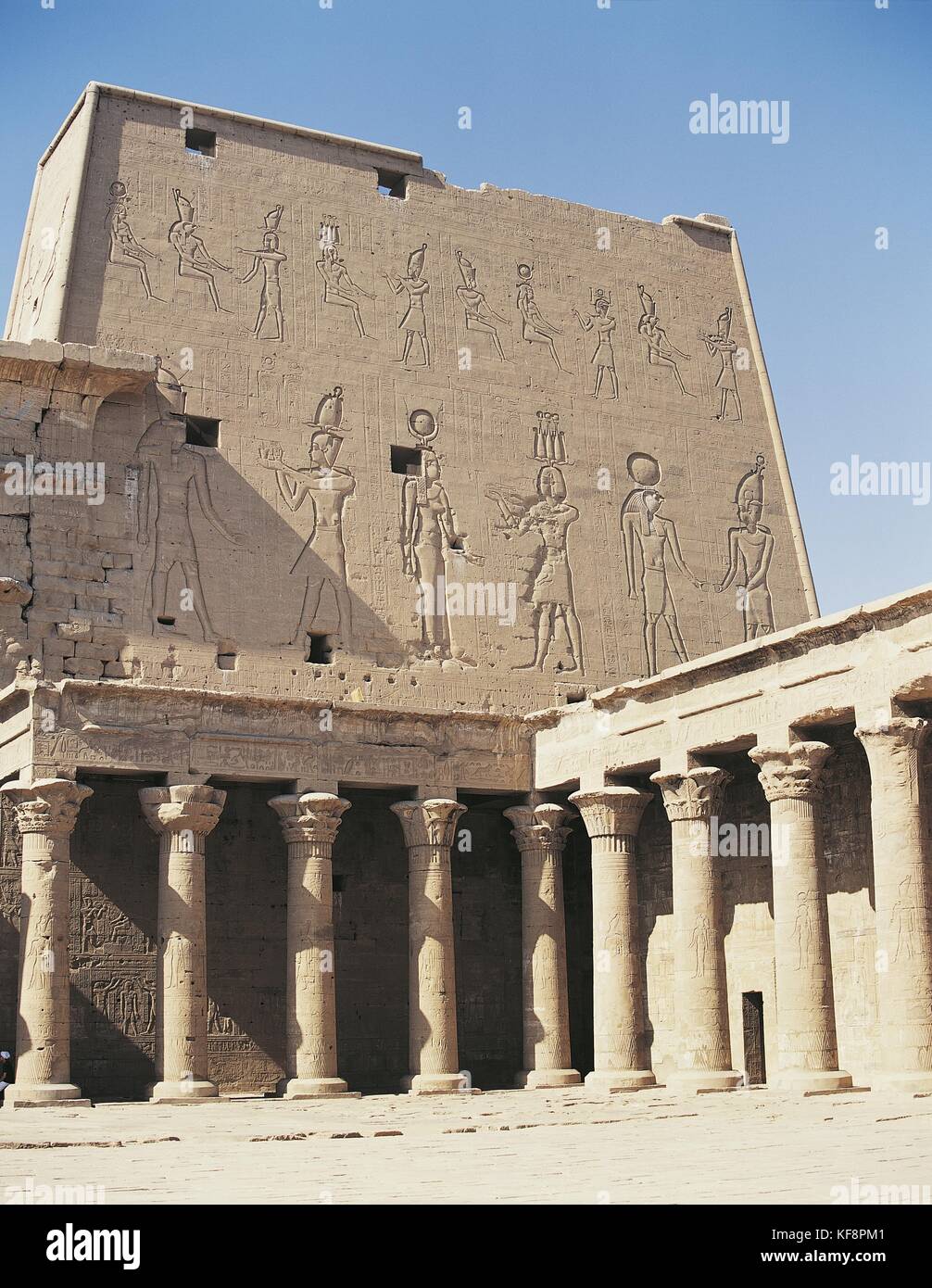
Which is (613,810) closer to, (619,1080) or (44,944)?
(619,1080)

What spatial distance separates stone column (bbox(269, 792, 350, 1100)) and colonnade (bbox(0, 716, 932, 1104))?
3 cm

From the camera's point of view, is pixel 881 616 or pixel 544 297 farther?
pixel 544 297

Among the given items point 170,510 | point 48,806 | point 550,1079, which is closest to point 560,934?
point 550,1079

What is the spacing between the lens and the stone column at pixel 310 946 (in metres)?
24.6

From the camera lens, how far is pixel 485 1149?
1541cm

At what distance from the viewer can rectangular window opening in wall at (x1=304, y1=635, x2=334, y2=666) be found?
28141mm

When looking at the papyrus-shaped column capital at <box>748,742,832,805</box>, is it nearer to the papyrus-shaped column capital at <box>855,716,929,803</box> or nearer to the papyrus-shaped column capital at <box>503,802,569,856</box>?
the papyrus-shaped column capital at <box>855,716,929,803</box>

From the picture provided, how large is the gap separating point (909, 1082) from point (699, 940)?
4476 millimetres

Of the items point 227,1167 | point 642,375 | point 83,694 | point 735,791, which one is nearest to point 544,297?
point 642,375

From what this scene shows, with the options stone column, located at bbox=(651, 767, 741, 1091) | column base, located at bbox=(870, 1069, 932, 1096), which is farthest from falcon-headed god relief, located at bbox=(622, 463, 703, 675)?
column base, located at bbox=(870, 1069, 932, 1096)

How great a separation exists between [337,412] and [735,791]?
9.10 metres
